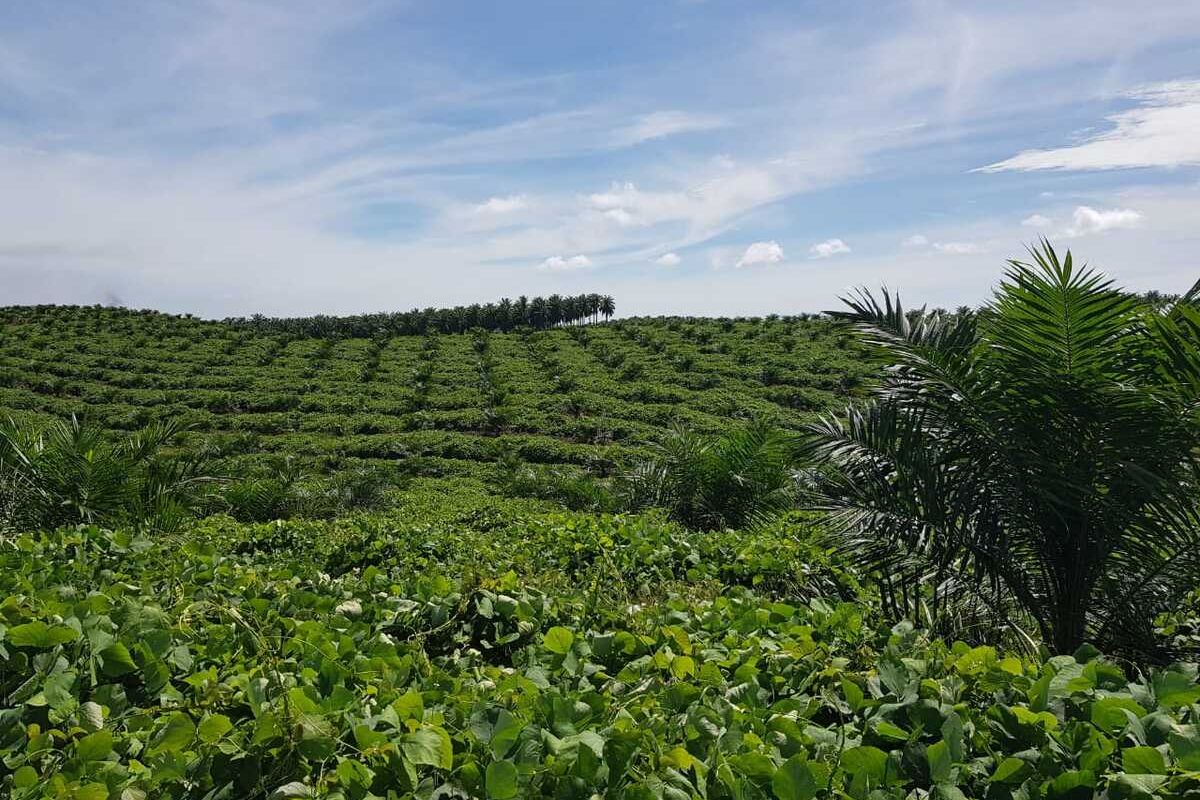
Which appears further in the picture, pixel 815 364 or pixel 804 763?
pixel 815 364

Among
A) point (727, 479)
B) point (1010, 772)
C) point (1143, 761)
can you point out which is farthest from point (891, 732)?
point (727, 479)

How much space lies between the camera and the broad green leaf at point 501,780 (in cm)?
145

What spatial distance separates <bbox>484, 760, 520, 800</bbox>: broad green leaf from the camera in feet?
4.75

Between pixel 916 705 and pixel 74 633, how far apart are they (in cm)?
220

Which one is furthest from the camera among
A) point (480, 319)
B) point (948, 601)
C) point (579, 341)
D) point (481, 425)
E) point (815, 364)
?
point (480, 319)

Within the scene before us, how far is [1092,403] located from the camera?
13.5ft

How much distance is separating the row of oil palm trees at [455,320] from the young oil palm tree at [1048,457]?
42881 millimetres

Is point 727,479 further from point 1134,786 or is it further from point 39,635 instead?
point 39,635

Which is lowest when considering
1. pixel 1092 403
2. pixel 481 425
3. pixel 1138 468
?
pixel 481 425

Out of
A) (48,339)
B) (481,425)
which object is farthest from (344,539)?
(48,339)

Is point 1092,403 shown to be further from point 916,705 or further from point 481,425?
point 481,425

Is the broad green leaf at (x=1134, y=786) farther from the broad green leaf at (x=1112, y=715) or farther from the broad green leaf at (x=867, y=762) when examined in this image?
the broad green leaf at (x=867, y=762)

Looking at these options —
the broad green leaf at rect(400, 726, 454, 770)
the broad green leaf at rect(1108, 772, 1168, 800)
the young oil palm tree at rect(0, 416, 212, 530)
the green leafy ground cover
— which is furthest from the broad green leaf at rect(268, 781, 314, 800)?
the young oil palm tree at rect(0, 416, 212, 530)

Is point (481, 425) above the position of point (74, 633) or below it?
below
